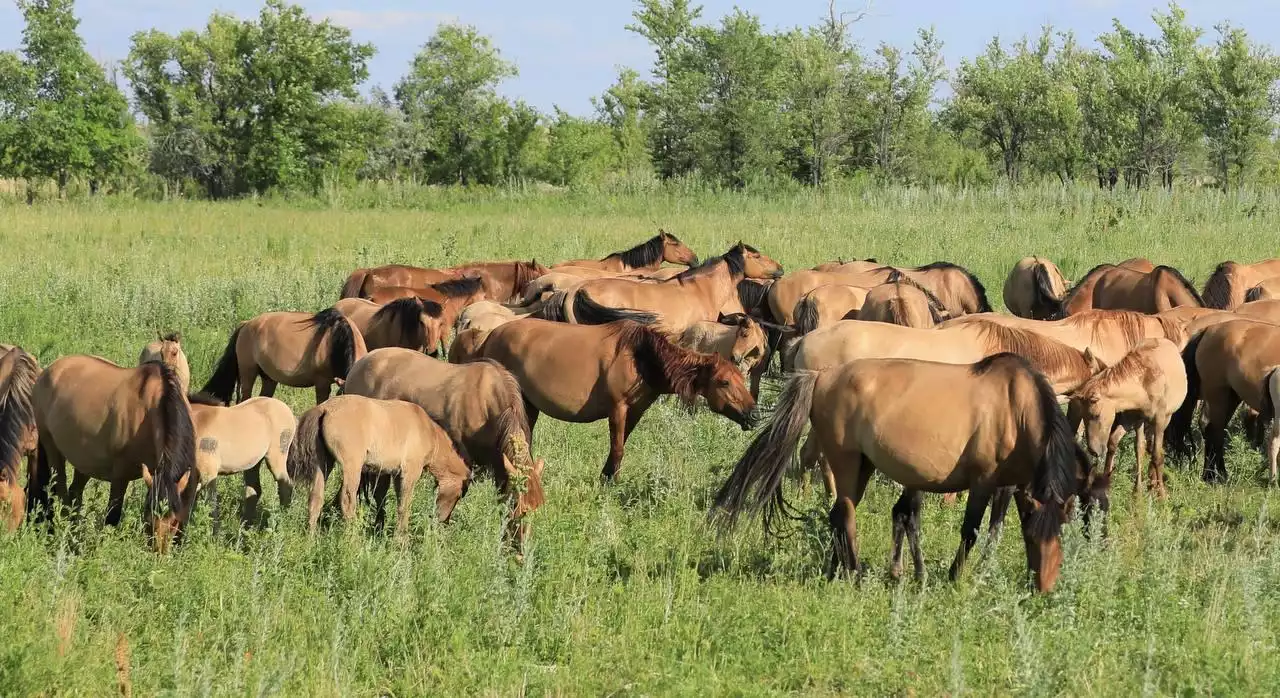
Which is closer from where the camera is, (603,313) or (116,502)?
(116,502)

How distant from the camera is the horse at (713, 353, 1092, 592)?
6613 mm

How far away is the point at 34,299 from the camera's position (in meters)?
16.2

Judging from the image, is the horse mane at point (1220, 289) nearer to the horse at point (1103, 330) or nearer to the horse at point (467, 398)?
the horse at point (1103, 330)

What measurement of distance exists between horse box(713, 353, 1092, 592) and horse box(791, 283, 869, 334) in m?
5.10

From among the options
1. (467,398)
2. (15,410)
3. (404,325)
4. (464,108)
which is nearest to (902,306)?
(404,325)

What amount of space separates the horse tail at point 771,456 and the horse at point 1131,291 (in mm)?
7904

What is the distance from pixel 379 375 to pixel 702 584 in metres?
3.19

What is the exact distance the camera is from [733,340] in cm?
1168

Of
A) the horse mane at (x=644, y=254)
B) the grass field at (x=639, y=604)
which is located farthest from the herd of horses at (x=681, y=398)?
the horse mane at (x=644, y=254)

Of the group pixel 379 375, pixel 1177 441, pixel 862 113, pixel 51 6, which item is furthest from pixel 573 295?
pixel 862 113

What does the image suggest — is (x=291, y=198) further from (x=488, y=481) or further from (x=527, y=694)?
(x=527, y=694)

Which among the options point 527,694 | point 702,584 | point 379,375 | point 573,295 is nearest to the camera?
point 527,694

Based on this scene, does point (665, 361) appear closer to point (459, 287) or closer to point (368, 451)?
point (368, 451)

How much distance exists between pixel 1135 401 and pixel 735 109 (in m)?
38.0
